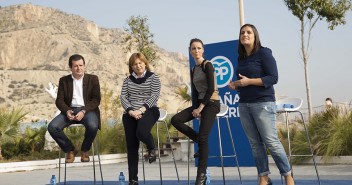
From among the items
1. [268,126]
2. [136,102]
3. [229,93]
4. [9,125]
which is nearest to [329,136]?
[229,93]

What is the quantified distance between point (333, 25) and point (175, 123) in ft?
56.9

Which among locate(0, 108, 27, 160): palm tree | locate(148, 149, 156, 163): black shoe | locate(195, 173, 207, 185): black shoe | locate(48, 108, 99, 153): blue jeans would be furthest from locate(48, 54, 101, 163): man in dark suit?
locate(0, 108, 27, 160): palm tree

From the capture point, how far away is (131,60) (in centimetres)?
657

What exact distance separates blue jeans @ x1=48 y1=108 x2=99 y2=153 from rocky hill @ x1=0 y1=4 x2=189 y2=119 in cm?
7545

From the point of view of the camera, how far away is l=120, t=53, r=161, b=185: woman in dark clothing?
6410 mm

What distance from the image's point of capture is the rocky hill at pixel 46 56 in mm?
88062

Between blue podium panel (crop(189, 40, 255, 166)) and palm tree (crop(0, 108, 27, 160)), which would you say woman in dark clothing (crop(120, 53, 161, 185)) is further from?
palm tree (crop(0, 108, 27, 160))

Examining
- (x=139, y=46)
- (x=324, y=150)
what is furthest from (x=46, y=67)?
(x=324, y=150)

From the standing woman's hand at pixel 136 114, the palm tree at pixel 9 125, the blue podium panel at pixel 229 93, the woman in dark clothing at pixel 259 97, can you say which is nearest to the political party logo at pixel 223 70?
the blue podium panel at pixel 229 93

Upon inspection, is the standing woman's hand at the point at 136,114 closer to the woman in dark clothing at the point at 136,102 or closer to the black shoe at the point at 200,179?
the woman in dark clothing at the point at 136,102

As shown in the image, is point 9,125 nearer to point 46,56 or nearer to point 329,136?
point 329,136

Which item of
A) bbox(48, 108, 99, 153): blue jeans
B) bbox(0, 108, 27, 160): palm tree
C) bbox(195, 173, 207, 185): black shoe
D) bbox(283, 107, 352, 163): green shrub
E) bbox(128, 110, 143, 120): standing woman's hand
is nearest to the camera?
bbox(195, 173, 207, 185): black shoe

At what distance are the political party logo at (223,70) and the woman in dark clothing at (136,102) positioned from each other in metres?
3.76

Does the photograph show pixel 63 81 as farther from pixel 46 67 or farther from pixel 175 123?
pixel 46 67
